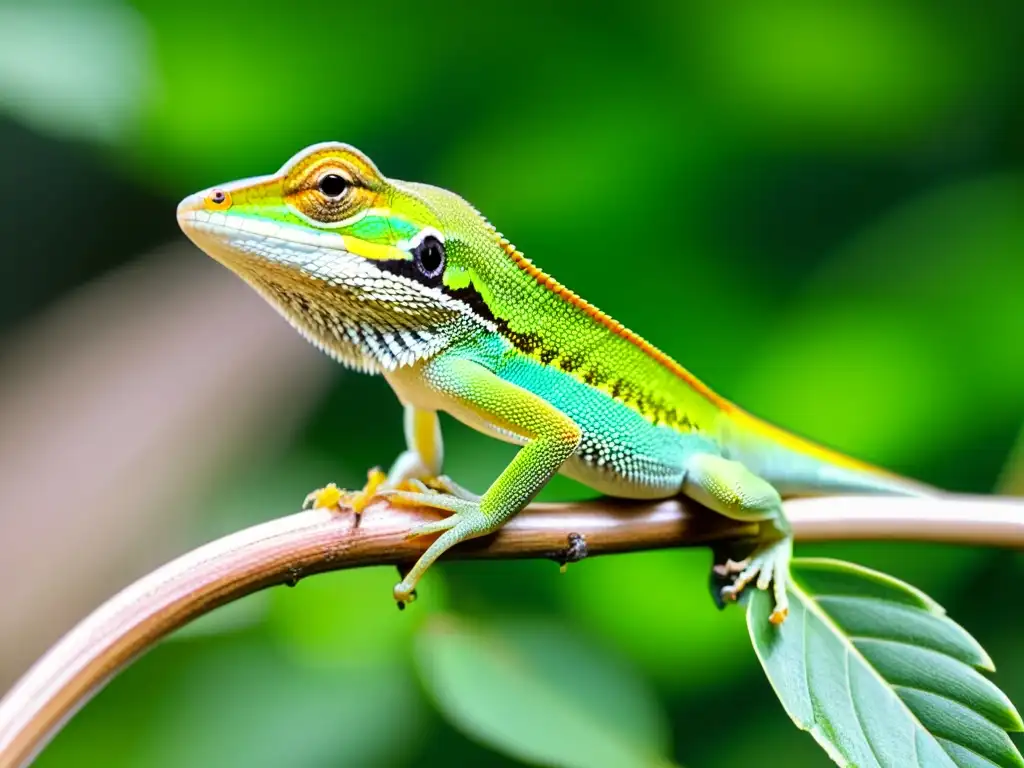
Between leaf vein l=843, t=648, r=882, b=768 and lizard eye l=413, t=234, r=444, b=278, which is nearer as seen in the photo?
leaf vein l=843, t=648, r=882, b=768

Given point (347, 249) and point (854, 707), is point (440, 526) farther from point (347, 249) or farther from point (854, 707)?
point (854, 707)

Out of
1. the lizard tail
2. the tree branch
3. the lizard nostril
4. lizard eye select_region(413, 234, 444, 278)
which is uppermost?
the lizard tail

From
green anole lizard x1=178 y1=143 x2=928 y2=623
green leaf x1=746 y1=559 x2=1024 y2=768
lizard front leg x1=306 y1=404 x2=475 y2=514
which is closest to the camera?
green leaf x1=746 y1=559 x2=1024 y2=768

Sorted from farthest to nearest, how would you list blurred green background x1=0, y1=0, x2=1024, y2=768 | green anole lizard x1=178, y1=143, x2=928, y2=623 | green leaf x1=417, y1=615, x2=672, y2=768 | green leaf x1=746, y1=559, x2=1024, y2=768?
blurred green background x1=0, y1=0, x2=1024, y2=768 < green leaf x1=417, y1=615, x2=672, y2=768 < green anole lizard x1=178, y1=143, x2=928, y2=623 < green leaf x1=746, y1=559, x2=1024, y2=768

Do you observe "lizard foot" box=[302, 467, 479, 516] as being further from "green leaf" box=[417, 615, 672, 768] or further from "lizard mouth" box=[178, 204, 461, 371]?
"green leaf" box=[417, 615, 672, 768]

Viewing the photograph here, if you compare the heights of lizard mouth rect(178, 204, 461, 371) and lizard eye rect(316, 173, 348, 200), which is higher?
lizard eye rect(316, 173, 348, 200)

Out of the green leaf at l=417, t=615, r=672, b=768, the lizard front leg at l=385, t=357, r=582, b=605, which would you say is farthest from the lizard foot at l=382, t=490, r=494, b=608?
the green leaf at l=417, t=615, r=672, b=768
